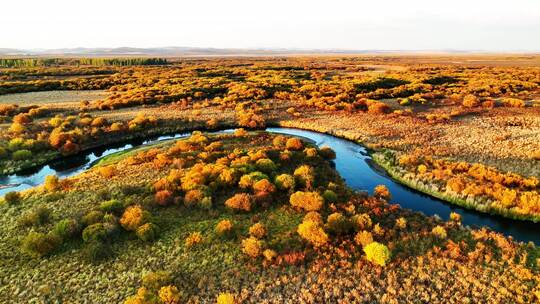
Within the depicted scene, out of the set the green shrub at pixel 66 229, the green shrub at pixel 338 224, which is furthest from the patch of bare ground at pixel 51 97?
the green shrub at pixel 338 224

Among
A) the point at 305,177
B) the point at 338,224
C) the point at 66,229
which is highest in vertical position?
the point at 305,177

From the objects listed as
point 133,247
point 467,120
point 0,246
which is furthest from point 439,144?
point 0,246

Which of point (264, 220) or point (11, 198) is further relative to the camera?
point (11, 198)

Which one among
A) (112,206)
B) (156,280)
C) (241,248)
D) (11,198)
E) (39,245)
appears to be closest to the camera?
(156,280)

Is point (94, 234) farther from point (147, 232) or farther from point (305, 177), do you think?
point (305, 177)

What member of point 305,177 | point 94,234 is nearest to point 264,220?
point 305,177

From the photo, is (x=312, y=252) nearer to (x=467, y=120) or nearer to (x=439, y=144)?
(x=439, y=144)

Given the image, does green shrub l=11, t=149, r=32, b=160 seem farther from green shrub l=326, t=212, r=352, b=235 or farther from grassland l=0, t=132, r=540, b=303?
green shrub l=326, t=212, r=352, b=235
